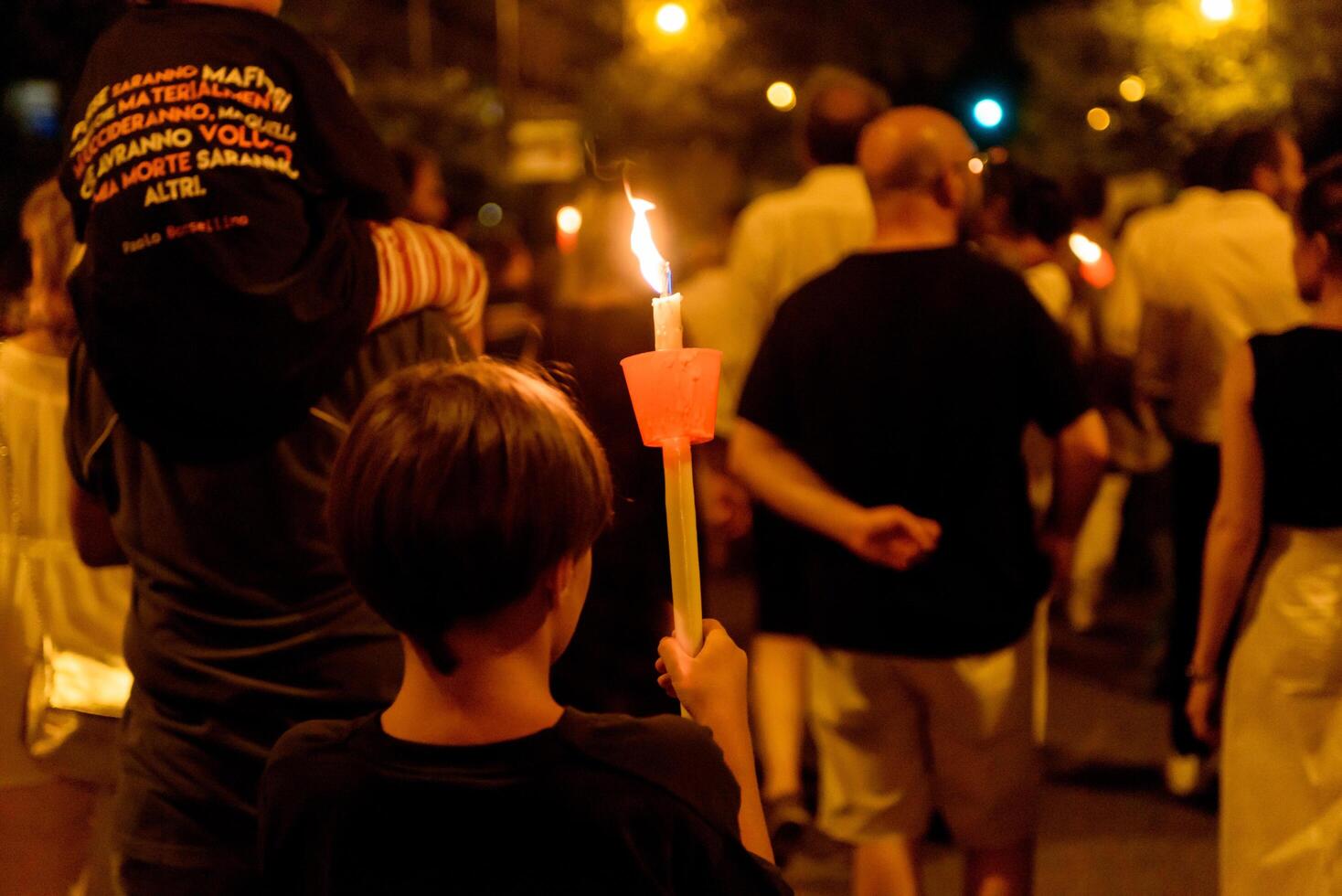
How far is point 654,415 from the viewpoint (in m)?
1.46

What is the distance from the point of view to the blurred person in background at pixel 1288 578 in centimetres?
320

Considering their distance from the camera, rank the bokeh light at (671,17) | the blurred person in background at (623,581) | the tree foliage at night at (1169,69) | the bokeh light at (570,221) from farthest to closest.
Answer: the bokeh light at (671,17), the tree foliage at night at (1169,69), the bokeh light at (570,221), the blurred person in background at (623,581)

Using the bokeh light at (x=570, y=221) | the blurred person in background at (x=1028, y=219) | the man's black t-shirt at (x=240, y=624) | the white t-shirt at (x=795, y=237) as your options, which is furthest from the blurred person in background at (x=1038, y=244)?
the man's black t-shirt at (x=240, y=624)

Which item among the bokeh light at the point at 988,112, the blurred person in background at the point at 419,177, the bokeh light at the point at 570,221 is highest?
the bokeh light at the point at 988,112

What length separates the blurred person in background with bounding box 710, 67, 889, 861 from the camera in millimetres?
5027

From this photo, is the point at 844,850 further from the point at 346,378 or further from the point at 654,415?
the point at 654,415

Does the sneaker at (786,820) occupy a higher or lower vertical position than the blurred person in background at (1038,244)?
lower

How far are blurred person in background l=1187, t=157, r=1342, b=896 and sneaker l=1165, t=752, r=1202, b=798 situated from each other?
7.31ft

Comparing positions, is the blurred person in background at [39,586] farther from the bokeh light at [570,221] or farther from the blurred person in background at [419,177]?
the bokeh light at [570,221]

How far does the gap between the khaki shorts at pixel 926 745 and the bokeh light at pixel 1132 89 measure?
20451 mm

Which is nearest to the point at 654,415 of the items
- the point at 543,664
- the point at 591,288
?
the point at 543,664

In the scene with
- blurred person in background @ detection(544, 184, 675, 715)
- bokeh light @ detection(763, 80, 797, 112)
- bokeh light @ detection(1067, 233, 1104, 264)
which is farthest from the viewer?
bokeh light @ detection(763, 80, 797, 112)

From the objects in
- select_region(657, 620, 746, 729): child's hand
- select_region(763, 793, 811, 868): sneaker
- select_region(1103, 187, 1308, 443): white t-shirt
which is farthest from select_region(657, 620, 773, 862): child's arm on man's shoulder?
select_region(1103, 187, 1308, 443): white t-shirt

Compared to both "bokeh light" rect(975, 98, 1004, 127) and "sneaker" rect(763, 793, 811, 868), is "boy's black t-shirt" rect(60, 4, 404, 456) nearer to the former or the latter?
"sneaker" rect(763, 793, 811, 868)
